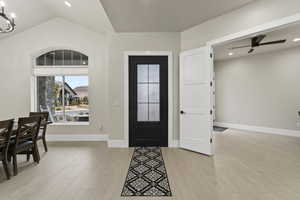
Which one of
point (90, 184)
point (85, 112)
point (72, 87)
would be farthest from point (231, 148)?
point (72, 87)

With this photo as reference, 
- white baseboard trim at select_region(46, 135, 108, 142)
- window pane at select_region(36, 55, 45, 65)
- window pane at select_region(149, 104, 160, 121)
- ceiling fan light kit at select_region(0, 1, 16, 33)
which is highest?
ceiling fan light kit at select_region(0, 1, 16, 33)

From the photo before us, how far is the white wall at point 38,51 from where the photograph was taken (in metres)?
5.14

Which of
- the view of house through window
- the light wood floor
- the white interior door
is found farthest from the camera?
the view of house through window

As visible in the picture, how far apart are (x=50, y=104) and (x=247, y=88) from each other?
693 cm

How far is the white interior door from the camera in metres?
3.69

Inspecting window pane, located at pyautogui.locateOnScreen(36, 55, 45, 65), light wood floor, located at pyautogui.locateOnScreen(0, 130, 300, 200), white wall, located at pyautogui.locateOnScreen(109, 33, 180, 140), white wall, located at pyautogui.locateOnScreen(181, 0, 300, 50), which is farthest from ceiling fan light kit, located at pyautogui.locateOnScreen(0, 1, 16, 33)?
white wall, located at pyautogui.locateOnScreen(181, 0, 300, 50)

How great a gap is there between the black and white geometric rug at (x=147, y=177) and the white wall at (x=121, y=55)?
1.01 metres

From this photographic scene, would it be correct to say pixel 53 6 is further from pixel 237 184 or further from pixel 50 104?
pixel 237 184

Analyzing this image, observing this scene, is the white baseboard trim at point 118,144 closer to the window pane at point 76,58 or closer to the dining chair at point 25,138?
the dining chair at point 25,138

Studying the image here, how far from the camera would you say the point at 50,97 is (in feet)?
17.9

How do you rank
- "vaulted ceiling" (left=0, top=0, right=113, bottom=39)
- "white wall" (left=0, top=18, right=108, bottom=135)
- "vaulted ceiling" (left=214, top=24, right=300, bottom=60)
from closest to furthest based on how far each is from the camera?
1. "vaulted ceiling" (left=0, top=0, right=113, bottom=39)
2. "vaulted ceiling" (left=214, top=24, right=300, bottom=60)
3. "white wall" (left=0, top=18, right=108, bottom=135)

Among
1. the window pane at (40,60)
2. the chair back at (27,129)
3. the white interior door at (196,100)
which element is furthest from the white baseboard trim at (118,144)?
the window pane at (40,60)

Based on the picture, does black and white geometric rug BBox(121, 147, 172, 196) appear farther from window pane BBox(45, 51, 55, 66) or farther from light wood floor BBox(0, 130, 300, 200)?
window pane BBox(45, 51, 55, 66)

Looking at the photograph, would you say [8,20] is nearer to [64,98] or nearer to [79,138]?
[64,98]
